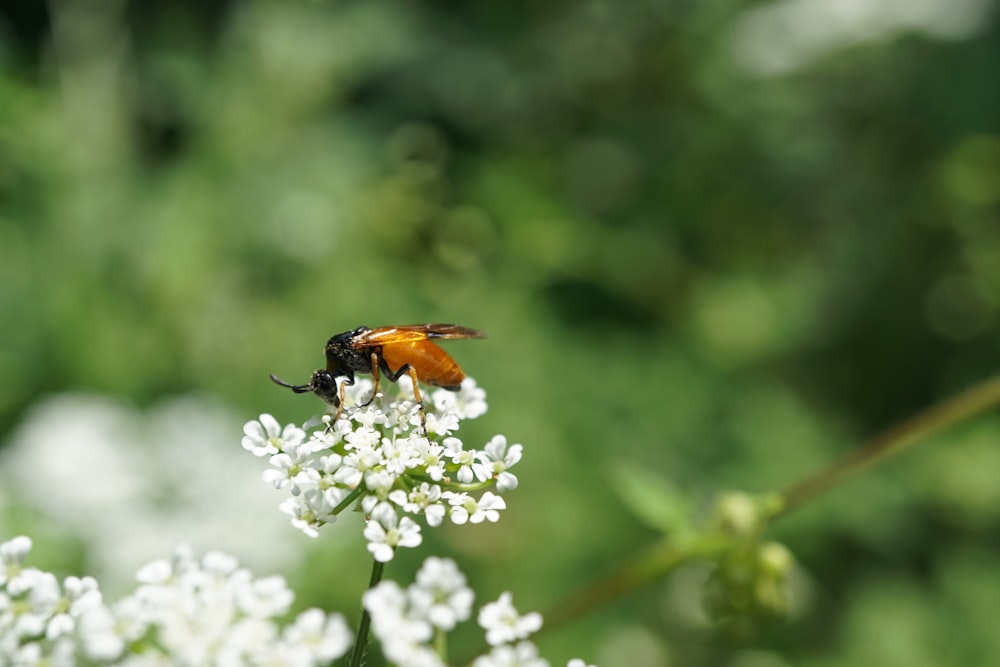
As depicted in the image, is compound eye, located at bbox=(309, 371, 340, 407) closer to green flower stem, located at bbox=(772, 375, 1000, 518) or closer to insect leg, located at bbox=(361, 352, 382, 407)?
insect leg, located at bbox=(361, 352, 382, 407)

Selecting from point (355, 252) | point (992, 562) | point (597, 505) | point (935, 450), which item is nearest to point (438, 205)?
point (355, 252)

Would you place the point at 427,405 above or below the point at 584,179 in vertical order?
below

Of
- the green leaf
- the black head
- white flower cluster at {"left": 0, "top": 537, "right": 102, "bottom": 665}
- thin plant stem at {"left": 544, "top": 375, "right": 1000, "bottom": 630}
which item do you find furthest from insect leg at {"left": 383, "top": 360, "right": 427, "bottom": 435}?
thin plant stem at {"left": 544, "top": 375, "right": 1000, "bottom": 630}

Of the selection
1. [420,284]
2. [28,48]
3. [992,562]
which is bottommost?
[992,562]

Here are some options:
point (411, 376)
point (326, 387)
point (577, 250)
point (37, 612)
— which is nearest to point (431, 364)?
point (411, 376)

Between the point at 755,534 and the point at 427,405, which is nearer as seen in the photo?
the point at 427,405

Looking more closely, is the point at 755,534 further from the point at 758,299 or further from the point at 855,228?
the point at 855,228

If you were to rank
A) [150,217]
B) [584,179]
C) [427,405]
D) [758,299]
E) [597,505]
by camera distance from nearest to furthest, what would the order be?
[427,405], [597,505], [150,217], [758,299], [584,179]
